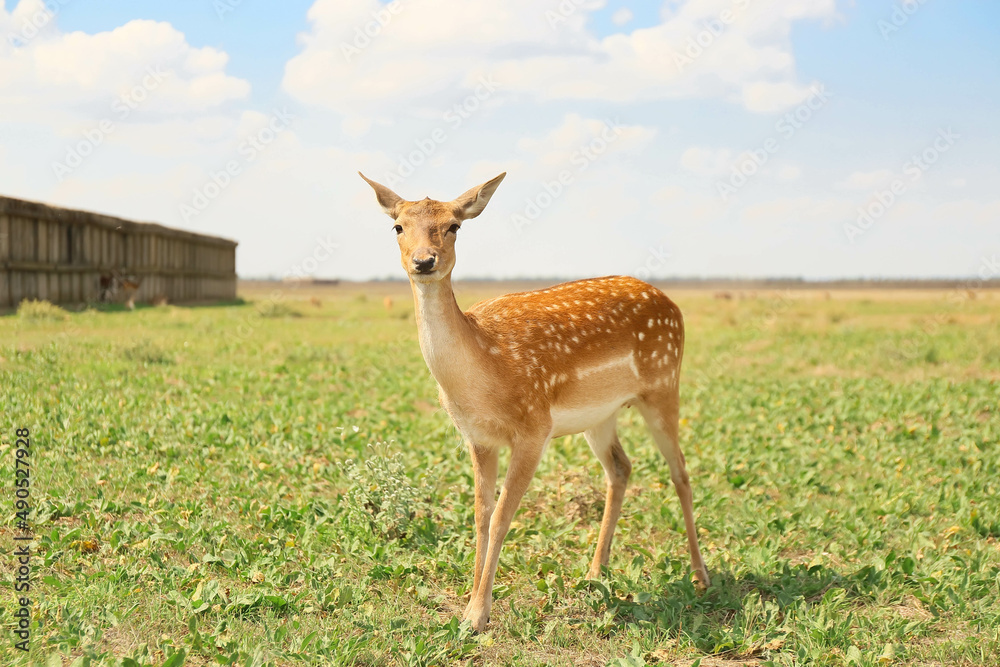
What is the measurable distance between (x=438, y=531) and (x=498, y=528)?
165 cm

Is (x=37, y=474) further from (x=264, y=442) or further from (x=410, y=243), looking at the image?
(x=410, y=243)

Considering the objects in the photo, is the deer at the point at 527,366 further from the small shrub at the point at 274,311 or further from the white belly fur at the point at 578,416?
the small shrub at the point at 274,311

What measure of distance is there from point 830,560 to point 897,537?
905mm

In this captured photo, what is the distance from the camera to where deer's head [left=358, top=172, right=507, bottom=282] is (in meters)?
4.58

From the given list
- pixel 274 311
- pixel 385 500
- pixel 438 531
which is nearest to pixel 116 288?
pixel 274 311

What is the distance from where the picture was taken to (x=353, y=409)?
10.8m

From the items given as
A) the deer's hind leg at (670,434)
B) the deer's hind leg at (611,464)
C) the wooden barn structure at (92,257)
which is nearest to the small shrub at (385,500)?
the deer's hind leg at (611,464)

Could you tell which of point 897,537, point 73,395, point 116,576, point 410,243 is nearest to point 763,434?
point 897,537

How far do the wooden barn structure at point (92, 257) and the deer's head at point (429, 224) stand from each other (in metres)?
14.7

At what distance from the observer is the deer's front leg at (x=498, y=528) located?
4.94m

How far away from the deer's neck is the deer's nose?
0.61ft

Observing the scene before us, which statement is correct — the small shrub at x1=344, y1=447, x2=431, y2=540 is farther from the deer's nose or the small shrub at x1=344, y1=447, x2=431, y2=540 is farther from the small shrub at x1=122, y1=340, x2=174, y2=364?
the small shrub at x1=122, y1=340, x2=174, y2=364

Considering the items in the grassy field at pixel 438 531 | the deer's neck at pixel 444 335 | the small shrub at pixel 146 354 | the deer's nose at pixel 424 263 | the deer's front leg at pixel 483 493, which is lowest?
the grassy field at pixel 438 531

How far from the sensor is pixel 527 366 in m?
5.24
